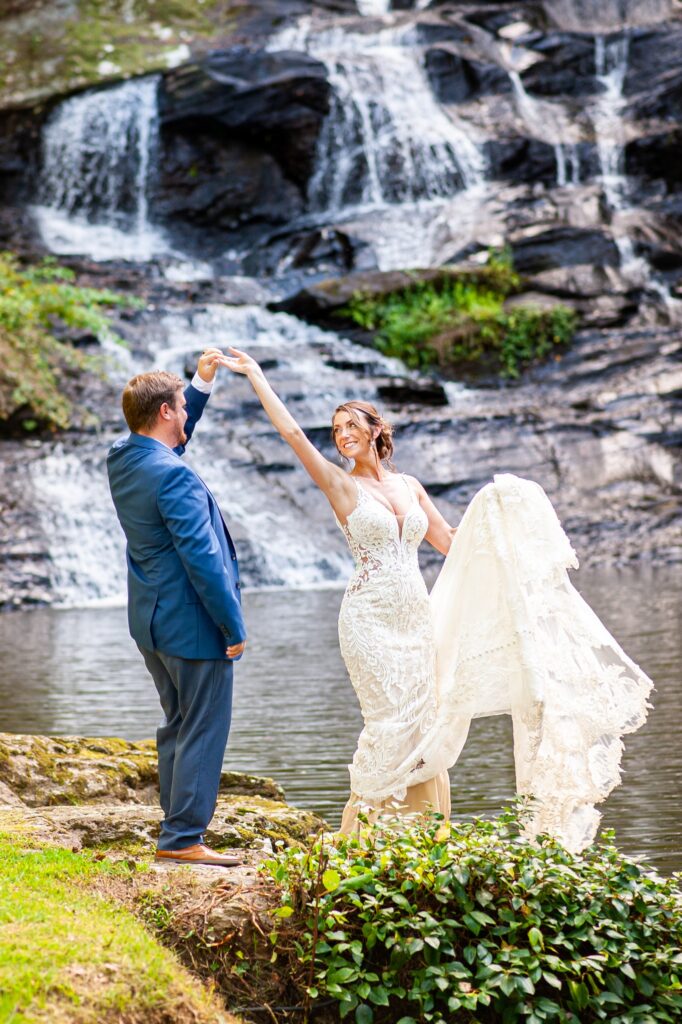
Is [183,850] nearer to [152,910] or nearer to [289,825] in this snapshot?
[152,910]

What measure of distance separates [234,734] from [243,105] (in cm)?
2932

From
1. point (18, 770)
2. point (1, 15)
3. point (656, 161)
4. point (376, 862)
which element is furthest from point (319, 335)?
point (376, 862)

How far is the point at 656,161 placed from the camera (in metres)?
Result: 34.3

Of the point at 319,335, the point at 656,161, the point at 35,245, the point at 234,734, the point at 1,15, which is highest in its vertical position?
the point at 1,15

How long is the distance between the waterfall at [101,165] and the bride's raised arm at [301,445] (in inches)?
1181

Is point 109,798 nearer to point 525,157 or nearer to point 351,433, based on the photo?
point 351,433

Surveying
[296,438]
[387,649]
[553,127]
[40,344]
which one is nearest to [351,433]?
[296,438]

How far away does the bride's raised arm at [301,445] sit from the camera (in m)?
4.96

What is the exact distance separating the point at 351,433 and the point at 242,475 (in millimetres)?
16442

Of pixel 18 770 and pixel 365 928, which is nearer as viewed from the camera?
pixel 365 928

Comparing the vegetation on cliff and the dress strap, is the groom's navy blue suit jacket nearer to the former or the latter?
the dress strap

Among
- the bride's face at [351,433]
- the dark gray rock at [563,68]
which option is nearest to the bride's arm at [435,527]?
the bride's face at [351,433]

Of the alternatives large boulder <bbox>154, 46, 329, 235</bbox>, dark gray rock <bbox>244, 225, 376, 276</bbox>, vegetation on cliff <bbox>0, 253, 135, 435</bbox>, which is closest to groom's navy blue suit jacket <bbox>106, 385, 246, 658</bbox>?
vegetation on cliff <bbox>0, 253, 135, 435</bbox>

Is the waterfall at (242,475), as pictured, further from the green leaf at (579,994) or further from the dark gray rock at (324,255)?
the green leaf at (579,994)
